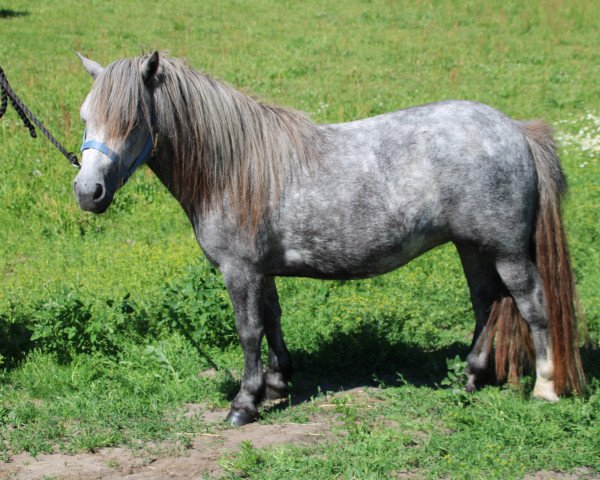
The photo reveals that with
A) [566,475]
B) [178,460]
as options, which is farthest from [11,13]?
[566,475]

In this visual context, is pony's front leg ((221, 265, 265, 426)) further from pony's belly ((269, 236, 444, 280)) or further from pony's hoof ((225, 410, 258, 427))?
pony's belly ((269, 236, 444, 280))

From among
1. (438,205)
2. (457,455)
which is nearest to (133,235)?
(438,205)

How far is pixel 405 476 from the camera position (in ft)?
13.7

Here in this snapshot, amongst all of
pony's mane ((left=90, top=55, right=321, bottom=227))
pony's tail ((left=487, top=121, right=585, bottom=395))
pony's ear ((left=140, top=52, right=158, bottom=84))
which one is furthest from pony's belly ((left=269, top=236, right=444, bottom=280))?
pony's ear ((left=140, top=52, right=158, bottom=84))

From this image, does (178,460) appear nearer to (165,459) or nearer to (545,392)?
(165,459)

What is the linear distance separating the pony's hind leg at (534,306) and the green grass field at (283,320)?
17cm

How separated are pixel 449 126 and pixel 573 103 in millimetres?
8572

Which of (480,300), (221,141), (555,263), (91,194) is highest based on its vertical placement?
(221,141)

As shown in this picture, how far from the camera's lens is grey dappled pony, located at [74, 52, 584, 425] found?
182 inches

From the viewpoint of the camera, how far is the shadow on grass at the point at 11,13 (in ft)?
56.8

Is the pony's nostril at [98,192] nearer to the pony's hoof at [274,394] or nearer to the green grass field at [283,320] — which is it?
the green grass field at [283,320]

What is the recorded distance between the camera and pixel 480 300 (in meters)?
5.20

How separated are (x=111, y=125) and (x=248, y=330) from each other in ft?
4.97

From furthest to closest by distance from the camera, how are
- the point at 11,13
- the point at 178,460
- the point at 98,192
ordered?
1. the point at 11,13
2. the point at 178,460
3. the point at 98,192
